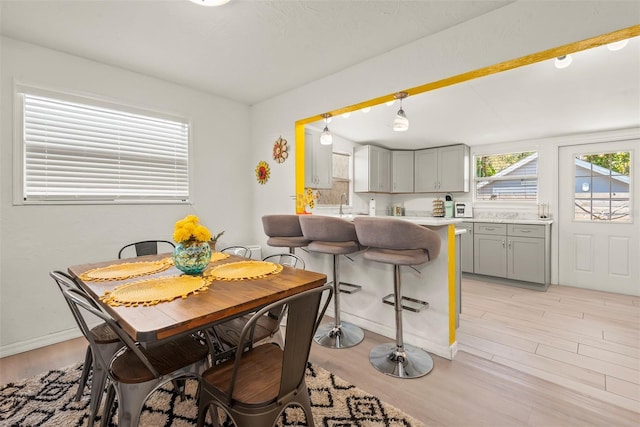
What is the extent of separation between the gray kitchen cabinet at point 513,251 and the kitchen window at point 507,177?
0.76 meters

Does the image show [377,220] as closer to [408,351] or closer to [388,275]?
[388,275]

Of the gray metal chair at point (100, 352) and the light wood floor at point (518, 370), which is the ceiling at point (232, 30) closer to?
the gray metal chair at point (100, 352)

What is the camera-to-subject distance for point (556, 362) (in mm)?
2148

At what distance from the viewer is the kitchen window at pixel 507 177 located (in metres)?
4.46

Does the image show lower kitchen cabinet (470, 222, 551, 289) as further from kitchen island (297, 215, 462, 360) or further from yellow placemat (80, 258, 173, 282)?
yellow placemat (80, 258, 173, 282)

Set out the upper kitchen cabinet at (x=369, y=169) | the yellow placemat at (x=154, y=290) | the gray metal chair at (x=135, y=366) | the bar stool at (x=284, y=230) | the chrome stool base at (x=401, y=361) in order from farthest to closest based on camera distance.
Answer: the upper kitchen cabinet at (x=369, y=169)
the bar stool at (x=284, y=230)
the chrome stool base at (x=401, y=361)
the yellow placemat at (x=154, y=290)
the gray metal chair at (x=135, y=366)

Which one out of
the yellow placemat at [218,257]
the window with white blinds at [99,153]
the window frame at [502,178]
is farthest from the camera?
the window frame at [502,178]

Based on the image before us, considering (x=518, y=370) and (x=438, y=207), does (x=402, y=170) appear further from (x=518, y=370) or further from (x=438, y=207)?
(x=518, y=370)

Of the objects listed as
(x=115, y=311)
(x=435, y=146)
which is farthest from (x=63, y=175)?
(x=435, y=146)

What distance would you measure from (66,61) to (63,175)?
0.98 meters

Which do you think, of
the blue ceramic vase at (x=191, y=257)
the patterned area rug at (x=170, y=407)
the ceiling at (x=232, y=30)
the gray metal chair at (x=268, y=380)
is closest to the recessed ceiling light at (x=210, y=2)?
the ceiling at (x=232, y=30)

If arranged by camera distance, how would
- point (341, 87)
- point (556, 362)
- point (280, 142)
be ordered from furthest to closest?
point (280, 142), point (341, 87), point (556, 362)

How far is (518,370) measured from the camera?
2.06 metres

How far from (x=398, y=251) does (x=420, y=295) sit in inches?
25.0
